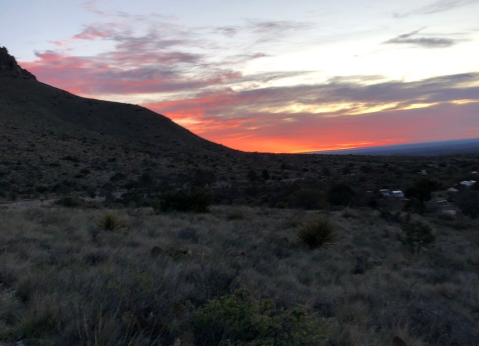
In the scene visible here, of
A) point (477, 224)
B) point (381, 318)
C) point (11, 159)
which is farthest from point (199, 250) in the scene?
point (11, 159)

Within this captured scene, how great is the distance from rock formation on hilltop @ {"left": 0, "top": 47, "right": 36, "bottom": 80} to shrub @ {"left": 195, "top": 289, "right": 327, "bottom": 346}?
96.4 meters

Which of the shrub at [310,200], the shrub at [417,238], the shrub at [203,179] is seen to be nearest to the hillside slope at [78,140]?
the shrub at [203,179]

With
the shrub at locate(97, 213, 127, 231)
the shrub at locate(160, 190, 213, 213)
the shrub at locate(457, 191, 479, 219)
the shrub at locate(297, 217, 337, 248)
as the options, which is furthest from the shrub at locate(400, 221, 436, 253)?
the shrub at locate(160, 190, 213, 213)

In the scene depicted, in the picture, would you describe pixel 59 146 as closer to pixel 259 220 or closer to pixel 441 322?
pixel 259 220

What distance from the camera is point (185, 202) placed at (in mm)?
19875

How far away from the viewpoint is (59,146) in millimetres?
51938

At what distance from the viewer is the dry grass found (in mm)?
4730

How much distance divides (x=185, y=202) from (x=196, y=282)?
13.5 metres

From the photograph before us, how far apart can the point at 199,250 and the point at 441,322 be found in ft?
18.2

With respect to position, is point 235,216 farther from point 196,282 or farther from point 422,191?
point 422,191

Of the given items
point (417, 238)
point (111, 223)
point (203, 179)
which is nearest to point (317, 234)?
point (417, 238)

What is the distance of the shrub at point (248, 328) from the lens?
15.1 feet

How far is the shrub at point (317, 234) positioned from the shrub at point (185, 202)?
23.1 ft

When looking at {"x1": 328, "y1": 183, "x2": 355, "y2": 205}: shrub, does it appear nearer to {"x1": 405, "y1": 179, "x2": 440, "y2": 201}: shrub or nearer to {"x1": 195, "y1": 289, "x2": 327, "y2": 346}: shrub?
{"x1": 405, "y1": 179, "x2": 440, "y2": 201}: shrub
